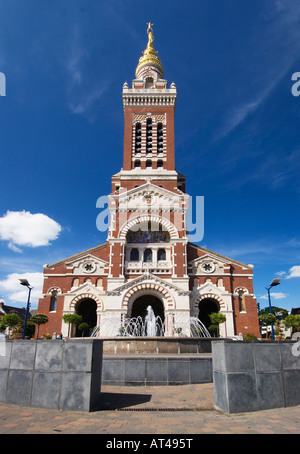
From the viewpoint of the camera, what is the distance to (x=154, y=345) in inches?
489

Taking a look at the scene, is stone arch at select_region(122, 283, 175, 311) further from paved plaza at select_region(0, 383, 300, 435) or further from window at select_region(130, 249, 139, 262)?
paved plaza at select_region(0, 383, 300, 435)

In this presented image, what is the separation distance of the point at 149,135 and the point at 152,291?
19.3 metres

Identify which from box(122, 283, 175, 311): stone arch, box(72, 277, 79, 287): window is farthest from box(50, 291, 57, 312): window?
box(122, 283, 175, 311): stone arch

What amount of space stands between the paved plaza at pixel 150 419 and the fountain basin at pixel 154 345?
16.6ft

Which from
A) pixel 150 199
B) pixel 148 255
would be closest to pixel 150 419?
pixel 148 255

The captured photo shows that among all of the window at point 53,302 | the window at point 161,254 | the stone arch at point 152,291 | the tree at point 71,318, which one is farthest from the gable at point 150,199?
the tree at point 71,318

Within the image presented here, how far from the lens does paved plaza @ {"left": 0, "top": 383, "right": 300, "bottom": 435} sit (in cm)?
484

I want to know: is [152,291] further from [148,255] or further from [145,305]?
[145,305]

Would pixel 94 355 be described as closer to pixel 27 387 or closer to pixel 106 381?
pixel 27 387

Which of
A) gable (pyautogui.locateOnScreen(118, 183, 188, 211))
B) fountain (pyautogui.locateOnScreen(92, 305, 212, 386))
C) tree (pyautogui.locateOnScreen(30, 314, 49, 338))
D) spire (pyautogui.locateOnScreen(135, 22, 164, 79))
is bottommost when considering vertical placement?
fountain (pyautogui.locateOnScreen(92, 305, 212, 386))

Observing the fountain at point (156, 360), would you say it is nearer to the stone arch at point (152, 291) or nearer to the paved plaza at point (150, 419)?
the paved plaza at point (150, 419)

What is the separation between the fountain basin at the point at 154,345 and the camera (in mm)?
12430

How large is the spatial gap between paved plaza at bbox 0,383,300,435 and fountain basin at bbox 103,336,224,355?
5066 mm
